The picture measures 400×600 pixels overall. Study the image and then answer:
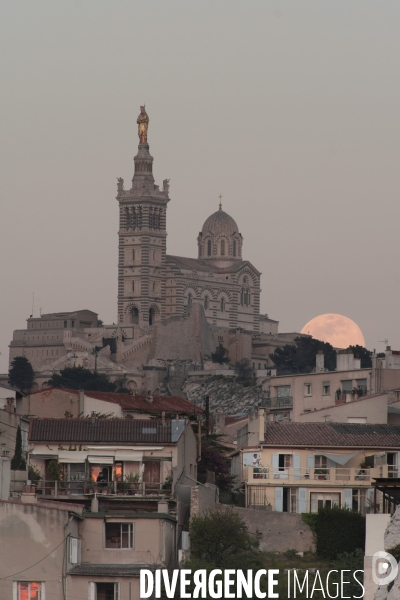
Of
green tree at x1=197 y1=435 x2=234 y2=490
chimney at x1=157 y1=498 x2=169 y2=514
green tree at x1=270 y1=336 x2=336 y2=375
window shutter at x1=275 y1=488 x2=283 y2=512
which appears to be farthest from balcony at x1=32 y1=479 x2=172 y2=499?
green tree at x1=270 y1=336 x2=336 y2=375

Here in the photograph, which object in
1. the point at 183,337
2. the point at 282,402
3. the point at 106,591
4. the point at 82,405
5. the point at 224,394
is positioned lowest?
the point at 106,591

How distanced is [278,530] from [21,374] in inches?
5365

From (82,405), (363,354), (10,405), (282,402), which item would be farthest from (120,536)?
(363,354)

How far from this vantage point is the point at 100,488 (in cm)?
4631

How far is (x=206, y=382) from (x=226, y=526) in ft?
406

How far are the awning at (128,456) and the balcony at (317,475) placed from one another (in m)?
4.02

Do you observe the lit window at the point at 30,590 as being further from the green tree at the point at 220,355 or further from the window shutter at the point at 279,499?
the green tree at the point at 220,355

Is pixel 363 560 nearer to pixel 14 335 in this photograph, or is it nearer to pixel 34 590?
pixel 34 590

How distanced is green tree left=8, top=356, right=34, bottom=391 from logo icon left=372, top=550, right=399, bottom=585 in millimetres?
140870

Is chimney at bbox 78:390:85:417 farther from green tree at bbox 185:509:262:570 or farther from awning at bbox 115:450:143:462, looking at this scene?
green tree at bbox 185:509:262:570

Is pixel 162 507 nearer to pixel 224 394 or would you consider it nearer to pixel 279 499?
pixel 279 499

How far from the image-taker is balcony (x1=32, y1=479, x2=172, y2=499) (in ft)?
151

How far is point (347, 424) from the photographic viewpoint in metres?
54.0

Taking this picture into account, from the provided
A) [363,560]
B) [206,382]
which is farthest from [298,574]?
[206,382]
